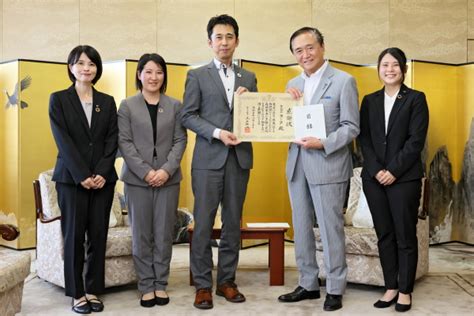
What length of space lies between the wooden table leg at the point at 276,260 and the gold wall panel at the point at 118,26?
3.41 m

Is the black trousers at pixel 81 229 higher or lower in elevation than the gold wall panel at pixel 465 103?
lower

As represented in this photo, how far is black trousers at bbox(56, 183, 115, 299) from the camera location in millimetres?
3350

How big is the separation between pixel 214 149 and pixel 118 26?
12.0 feet

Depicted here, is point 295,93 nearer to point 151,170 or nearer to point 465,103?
point 151,170

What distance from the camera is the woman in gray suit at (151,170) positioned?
11.6ft

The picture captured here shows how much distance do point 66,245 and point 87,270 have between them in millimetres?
231

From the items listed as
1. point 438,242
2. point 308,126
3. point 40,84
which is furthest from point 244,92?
point 438,242

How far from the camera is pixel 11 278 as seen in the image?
2547 mm

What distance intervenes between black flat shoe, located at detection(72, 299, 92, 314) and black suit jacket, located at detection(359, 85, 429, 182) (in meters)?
1.87

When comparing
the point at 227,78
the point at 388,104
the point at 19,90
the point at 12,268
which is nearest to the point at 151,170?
the point at 227,78

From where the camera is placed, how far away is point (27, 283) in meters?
4.12

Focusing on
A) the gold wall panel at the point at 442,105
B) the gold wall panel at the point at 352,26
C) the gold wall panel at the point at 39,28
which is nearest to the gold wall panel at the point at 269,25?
the gold wall panel at the point at 352,26

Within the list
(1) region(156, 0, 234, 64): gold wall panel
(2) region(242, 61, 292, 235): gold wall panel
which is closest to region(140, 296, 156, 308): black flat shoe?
(2) region(242, 61, 292, 235): gold wall panel

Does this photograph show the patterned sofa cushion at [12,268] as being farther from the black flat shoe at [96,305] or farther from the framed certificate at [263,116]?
the framed certificate at [263,116]
